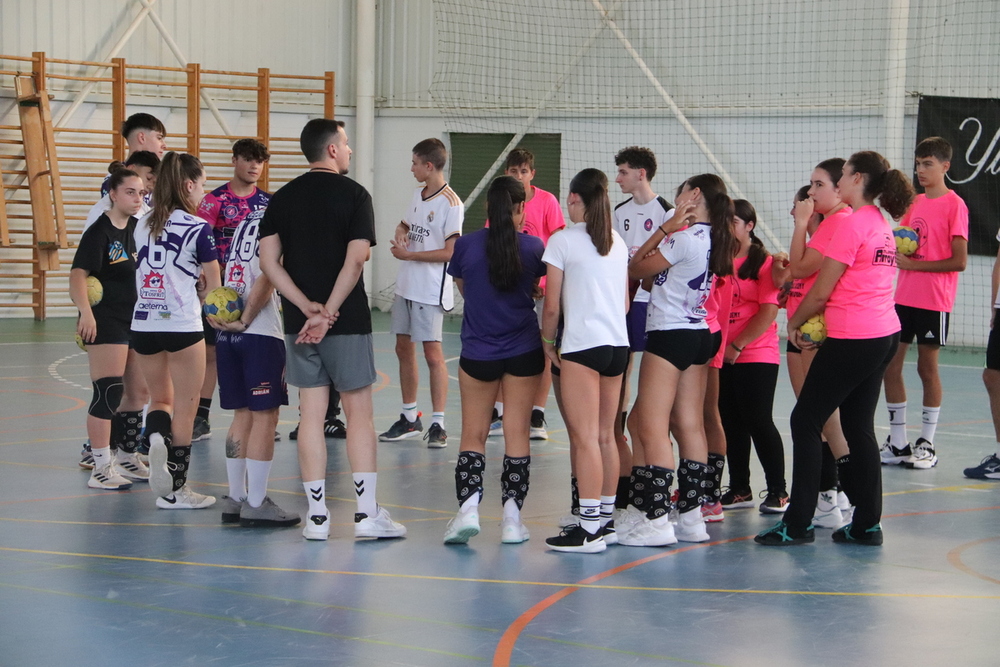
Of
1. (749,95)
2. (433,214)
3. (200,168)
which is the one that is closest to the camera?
(200,168)

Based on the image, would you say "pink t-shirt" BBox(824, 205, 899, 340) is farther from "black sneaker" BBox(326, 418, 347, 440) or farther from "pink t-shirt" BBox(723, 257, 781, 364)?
"black sneaker" BBox(326, 418, 347, 440)

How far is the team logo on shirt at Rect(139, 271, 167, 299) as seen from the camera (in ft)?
18.3

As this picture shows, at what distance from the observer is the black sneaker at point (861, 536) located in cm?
516

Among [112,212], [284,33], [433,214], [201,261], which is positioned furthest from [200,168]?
[284,33]

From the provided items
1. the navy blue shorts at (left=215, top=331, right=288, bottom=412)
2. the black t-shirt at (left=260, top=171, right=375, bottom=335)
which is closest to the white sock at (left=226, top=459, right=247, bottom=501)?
the navy blue shorts at (left=215, top=331, right=288, bottom=412)

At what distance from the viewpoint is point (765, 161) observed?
46.6ft

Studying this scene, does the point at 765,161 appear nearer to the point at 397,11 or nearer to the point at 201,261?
the point at 397,11

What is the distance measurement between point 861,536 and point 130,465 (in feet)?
13.2

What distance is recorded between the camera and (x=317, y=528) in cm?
513

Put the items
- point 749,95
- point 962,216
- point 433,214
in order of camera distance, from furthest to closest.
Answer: point 749,95, point 433,214, point 962,216

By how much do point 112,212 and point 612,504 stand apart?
321 centimetres

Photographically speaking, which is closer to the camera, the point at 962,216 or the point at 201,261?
the point at 201,261

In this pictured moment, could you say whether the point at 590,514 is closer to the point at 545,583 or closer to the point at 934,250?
the point at 545,583

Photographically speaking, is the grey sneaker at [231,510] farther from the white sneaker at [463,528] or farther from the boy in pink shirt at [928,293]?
the boy in pink shirt at [928,293]
